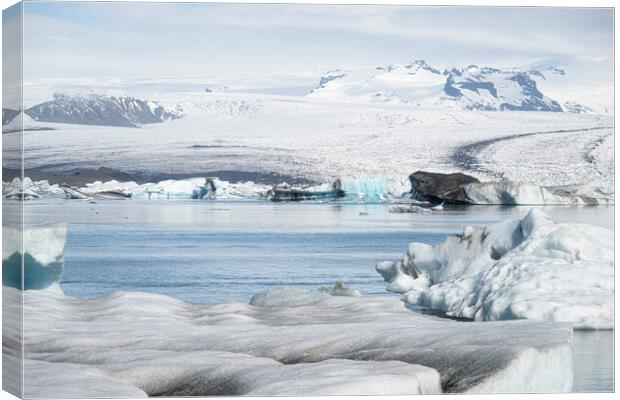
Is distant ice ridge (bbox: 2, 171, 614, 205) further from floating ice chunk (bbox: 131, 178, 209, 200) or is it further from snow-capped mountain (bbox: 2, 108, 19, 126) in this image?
snow-capped mountain (bbox: 2, 108, 19, 126)

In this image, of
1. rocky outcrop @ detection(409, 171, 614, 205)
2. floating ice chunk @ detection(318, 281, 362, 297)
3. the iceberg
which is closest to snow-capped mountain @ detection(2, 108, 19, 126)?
floating ice chunk @ detection(318, 281, 362, 297)

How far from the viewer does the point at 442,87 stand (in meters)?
12.6

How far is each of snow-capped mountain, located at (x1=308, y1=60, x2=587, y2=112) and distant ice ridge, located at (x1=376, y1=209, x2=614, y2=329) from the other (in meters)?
1.39

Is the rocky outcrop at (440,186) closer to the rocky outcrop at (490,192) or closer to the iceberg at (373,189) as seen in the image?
the rocky outcrop at (490,192)

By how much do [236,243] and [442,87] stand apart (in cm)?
253

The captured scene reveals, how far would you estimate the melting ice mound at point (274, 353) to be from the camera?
31.4ft

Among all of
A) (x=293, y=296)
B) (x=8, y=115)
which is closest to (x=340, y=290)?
(x=293, y=296)

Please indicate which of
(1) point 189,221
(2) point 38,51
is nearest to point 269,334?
(1) point 189,221

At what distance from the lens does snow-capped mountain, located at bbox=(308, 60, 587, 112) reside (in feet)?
40.0

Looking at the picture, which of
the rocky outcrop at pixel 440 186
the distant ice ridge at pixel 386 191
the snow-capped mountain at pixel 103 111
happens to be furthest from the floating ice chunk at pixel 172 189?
the rocky outcrop at pixel 440 186

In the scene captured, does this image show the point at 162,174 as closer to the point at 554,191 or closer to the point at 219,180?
the point at 219,180

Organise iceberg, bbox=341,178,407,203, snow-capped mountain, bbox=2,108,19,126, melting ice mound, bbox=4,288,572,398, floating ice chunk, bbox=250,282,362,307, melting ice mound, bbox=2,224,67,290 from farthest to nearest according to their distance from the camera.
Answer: iceberg, bbox=341,178,407,203 < floating ice chunk, bbox=250,282,362,307 < snow-capped mountain, bbox=2,108,19,126 < melting ice mound, bbox=2,224,67,290 < melting ice mound, bbox=4,288,572,398

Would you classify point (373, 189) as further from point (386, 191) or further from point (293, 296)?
point (293, 296)

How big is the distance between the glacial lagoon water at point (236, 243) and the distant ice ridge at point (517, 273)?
0.52 ft
